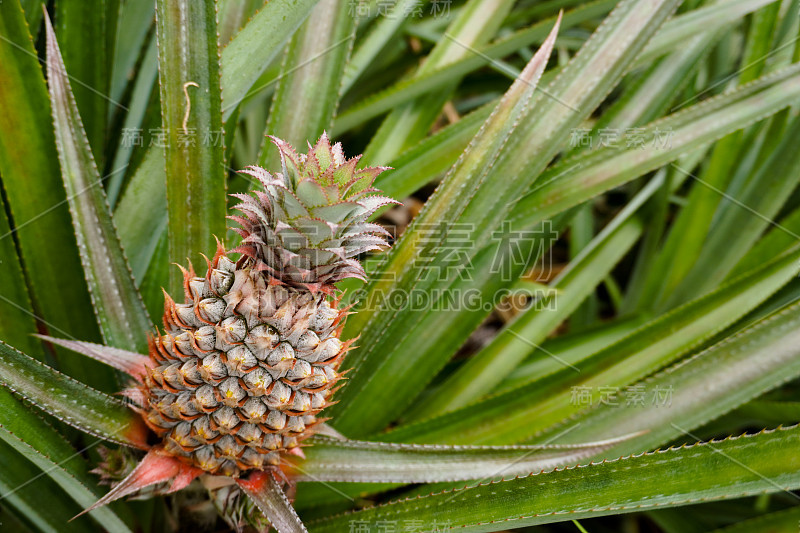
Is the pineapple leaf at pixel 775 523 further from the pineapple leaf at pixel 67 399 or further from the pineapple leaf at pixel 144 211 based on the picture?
the pineapple leaf at pixel 144 211

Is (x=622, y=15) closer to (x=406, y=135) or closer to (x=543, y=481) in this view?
(x=406, y=135)

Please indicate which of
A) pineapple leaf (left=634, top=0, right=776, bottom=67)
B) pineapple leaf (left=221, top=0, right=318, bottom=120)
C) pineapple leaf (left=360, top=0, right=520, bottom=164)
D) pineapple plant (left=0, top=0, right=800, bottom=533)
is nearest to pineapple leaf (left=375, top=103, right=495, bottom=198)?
pineapple plant (left=0, top=0, right=800, bottom=533)

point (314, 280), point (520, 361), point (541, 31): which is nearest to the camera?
point (314, 280)

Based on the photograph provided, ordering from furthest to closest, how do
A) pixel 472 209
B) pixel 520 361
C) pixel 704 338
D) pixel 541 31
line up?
1. pixel 541 31
2. pixel 520 361
3. pixel 704 338
4. pixel 472 209

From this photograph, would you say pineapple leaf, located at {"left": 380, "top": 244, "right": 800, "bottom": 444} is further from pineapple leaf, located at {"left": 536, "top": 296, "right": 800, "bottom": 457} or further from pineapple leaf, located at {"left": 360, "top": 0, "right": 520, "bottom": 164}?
pineapple leaf, located at {"left": 360, "top": 0, "right": 520, "bottom": 164}

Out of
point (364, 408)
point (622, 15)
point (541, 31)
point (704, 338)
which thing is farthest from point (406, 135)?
point (704, 338)

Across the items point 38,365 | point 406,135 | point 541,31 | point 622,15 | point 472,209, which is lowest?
point 38,365

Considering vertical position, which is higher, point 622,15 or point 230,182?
point 622,15
